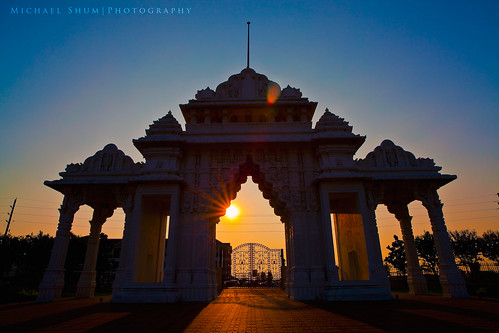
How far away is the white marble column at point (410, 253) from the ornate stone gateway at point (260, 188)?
6 centimetres

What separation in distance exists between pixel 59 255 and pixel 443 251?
68.6 ft

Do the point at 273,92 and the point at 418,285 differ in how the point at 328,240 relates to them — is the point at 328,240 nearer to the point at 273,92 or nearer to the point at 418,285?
the point at 418,285

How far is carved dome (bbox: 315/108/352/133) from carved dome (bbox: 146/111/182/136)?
29.4 ft

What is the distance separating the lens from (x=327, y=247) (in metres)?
14.4

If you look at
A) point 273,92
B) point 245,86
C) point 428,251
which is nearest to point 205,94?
point 245,86

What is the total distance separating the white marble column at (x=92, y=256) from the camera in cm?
1734

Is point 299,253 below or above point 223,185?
below

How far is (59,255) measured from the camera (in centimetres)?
1523

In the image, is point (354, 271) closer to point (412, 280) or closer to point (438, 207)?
point (412, 280)

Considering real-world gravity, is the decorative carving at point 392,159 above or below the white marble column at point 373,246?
above

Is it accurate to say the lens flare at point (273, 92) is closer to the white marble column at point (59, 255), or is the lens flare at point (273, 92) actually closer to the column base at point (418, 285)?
the white marble column at point (59, 255)

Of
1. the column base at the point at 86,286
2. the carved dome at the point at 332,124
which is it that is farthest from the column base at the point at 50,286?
the carved dome at the point at 332,124

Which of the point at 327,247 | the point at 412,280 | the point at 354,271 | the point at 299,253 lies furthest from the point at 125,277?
the point at 412,280

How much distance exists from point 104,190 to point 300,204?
11736 millimetres
